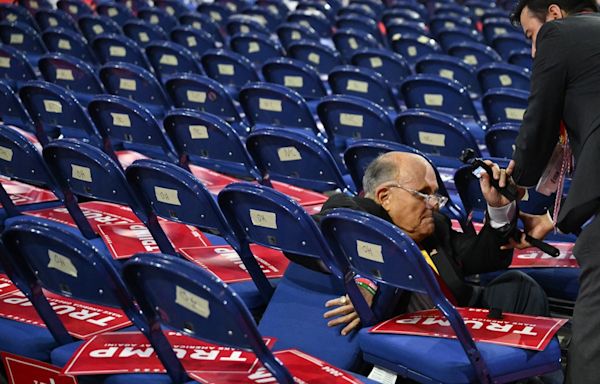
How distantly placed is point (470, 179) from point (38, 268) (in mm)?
1749

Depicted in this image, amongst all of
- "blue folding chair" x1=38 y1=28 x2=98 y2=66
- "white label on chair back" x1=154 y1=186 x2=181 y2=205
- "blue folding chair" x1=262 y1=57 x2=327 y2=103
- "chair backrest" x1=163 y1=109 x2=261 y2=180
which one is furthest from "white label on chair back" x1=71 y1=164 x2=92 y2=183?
"blue folding chair" x1=38 y1=28 x2=98 y2=66

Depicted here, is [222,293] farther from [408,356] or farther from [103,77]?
[103,77]

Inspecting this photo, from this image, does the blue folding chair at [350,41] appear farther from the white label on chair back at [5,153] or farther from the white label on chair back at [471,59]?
the white label on chair back at [5,153]

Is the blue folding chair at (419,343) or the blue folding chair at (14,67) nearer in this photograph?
the blue folding chair at (419,343)

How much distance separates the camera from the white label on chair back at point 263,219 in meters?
3.33

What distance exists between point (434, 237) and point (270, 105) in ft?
7.39

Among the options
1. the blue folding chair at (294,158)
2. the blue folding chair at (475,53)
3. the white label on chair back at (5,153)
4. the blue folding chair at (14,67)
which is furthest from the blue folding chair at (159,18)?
the white label on chair back at (5,153)

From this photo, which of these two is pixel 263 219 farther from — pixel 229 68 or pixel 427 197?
pixel 229 68

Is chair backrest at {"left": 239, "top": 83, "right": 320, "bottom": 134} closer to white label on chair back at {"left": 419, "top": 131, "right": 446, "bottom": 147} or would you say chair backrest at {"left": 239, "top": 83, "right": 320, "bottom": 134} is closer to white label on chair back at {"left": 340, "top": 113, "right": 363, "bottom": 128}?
white label on chair back at {"left": 340, "top": 113, "right": 363, "bottom": 128}

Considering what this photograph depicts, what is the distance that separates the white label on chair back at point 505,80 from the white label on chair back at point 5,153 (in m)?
3.61

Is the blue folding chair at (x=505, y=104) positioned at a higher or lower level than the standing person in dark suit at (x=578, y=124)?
lower

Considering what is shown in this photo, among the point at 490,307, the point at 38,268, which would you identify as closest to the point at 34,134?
the point at 38,268

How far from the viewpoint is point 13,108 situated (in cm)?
532

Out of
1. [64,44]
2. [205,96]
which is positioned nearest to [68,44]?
[64,44]
